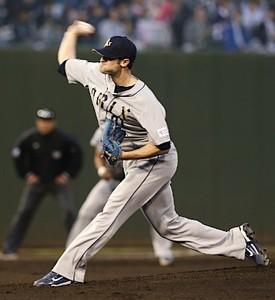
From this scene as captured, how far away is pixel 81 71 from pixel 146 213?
122 cm

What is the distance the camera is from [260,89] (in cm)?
1494

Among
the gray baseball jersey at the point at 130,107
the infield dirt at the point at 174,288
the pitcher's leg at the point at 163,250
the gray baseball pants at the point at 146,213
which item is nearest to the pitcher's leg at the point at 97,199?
the pitcher's leg at the point at 163,250

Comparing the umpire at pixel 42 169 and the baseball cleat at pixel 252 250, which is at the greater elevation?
the baseball cleat at pixel 252 250

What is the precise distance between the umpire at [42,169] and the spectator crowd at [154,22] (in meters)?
1.98

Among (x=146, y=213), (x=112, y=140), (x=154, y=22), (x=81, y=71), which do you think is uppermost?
(x=81, y=71)

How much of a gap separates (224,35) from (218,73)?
0.88 meters

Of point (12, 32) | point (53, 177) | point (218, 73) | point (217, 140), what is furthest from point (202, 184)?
point (12, 32)

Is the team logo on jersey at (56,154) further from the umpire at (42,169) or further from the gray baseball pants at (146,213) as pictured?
the gray baseball pants at (146,213)

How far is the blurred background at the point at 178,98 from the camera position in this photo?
14.4m

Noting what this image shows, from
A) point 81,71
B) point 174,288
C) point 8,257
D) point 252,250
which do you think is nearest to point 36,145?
point 8,257

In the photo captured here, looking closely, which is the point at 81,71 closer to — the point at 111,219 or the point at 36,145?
the point at 111,219

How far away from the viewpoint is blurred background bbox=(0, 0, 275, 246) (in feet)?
47.3

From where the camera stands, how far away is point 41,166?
13.1 meters

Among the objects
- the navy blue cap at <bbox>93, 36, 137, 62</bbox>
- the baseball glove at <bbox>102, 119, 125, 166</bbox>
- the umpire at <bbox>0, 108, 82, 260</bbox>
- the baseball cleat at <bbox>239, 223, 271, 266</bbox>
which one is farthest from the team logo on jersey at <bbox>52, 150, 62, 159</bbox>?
the navy blue cap at <bbox>93, 36, 137, 62</bbox>
